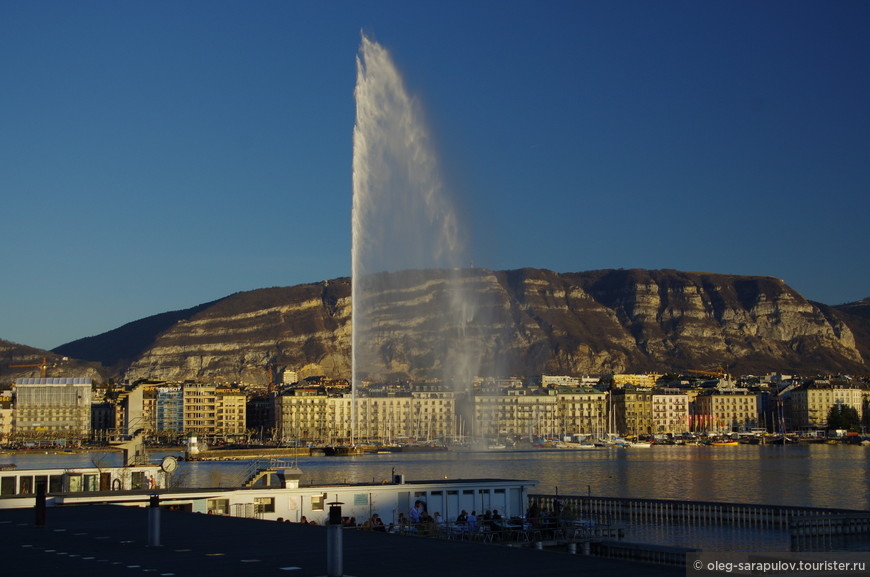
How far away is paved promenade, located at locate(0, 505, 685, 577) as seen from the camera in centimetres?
1070

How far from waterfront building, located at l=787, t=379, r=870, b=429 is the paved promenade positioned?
16249cm

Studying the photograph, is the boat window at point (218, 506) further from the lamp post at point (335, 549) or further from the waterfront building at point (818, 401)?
the waterfront building at point (818, 401)

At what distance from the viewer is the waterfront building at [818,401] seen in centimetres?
16738

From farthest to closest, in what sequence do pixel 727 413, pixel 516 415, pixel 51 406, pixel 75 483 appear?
1. pixel 727 413
2. pixel 51 406
3. pixel 516 415
4. pixel 75 483

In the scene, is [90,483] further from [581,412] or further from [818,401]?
[818,401]

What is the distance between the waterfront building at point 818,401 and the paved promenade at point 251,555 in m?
162

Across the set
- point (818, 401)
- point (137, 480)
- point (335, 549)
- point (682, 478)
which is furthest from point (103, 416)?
point (335, 549)

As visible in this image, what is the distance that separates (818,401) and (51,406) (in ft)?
378

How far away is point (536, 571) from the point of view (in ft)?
34.5

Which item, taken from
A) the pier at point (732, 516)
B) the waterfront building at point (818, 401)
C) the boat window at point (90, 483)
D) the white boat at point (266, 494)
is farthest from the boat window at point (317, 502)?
the waterfront building at point (818, 401)

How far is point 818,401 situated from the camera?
168750 mm

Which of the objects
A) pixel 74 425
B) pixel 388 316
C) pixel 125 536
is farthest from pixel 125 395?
pixel 125 536

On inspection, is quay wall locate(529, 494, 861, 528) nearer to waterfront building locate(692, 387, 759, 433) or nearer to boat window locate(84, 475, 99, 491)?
boat window locate(84, 475, 99, 491)

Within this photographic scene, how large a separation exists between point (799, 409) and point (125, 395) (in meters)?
103
